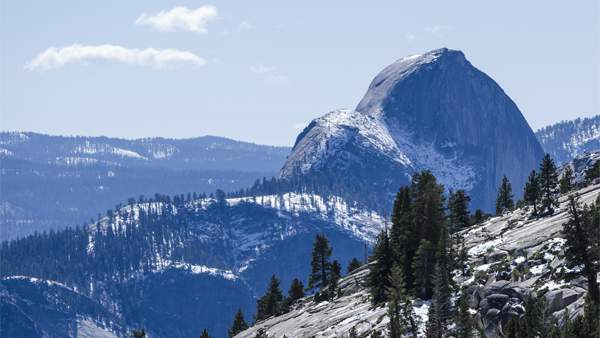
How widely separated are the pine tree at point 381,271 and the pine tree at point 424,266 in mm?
7152

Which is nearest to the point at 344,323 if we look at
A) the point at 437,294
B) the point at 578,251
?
the point at 437,294

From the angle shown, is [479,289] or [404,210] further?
[404,210]

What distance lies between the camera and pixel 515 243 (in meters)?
115

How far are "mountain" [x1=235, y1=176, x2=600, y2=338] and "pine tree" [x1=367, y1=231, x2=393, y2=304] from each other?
188 centimetres

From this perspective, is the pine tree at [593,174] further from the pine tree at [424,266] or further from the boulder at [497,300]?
the boulder at [497,300]

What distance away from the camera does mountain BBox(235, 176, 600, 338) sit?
9675 cm

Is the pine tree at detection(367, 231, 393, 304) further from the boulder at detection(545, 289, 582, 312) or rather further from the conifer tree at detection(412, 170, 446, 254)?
the boulder at detection(545, 289, 582, 312)

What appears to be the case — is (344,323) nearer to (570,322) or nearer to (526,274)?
(526,274)

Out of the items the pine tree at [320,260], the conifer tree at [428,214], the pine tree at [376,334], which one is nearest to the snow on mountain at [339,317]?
the pine tree at [376,334]

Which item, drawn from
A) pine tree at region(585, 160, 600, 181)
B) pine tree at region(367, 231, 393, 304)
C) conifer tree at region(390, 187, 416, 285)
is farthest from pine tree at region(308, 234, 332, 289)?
pine tree at region(585, 160, 600, 181)

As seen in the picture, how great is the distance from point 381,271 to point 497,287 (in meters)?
25.2

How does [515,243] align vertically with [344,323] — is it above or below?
above

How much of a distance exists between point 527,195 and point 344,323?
47384 mm

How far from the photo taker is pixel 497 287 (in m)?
101
